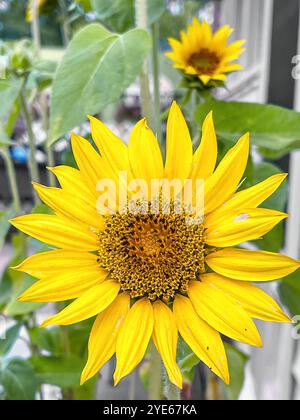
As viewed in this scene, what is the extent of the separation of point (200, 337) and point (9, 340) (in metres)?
0.30

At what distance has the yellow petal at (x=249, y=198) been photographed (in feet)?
0.63

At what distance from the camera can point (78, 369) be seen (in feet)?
1.30

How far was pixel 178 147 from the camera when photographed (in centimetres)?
21

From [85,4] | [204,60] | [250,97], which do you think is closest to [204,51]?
[204,60]

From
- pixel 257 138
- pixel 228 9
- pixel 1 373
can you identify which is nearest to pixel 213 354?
pixel 257 138

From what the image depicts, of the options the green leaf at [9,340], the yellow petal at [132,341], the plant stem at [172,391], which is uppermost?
the yellow petal at [132,341]

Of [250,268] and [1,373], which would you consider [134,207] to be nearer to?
[250,268]

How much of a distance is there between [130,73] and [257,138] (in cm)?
10

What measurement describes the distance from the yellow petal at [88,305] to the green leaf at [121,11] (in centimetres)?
23

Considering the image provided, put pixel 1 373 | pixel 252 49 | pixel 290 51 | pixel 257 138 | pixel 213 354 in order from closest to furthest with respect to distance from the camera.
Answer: pixel 213 354 < pixel 257 138 < pixel 1 373 < pixel 290 51 < pixel 252 49

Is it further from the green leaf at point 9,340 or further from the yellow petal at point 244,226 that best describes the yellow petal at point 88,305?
the green leaf at point 9,340

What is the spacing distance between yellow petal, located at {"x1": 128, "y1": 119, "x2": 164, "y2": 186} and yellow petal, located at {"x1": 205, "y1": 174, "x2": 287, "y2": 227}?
1.5 inches

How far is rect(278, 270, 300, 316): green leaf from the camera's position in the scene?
0.36 m

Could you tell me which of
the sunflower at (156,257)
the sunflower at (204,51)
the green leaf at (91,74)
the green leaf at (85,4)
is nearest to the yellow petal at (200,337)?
the sunflower at (156,257)
